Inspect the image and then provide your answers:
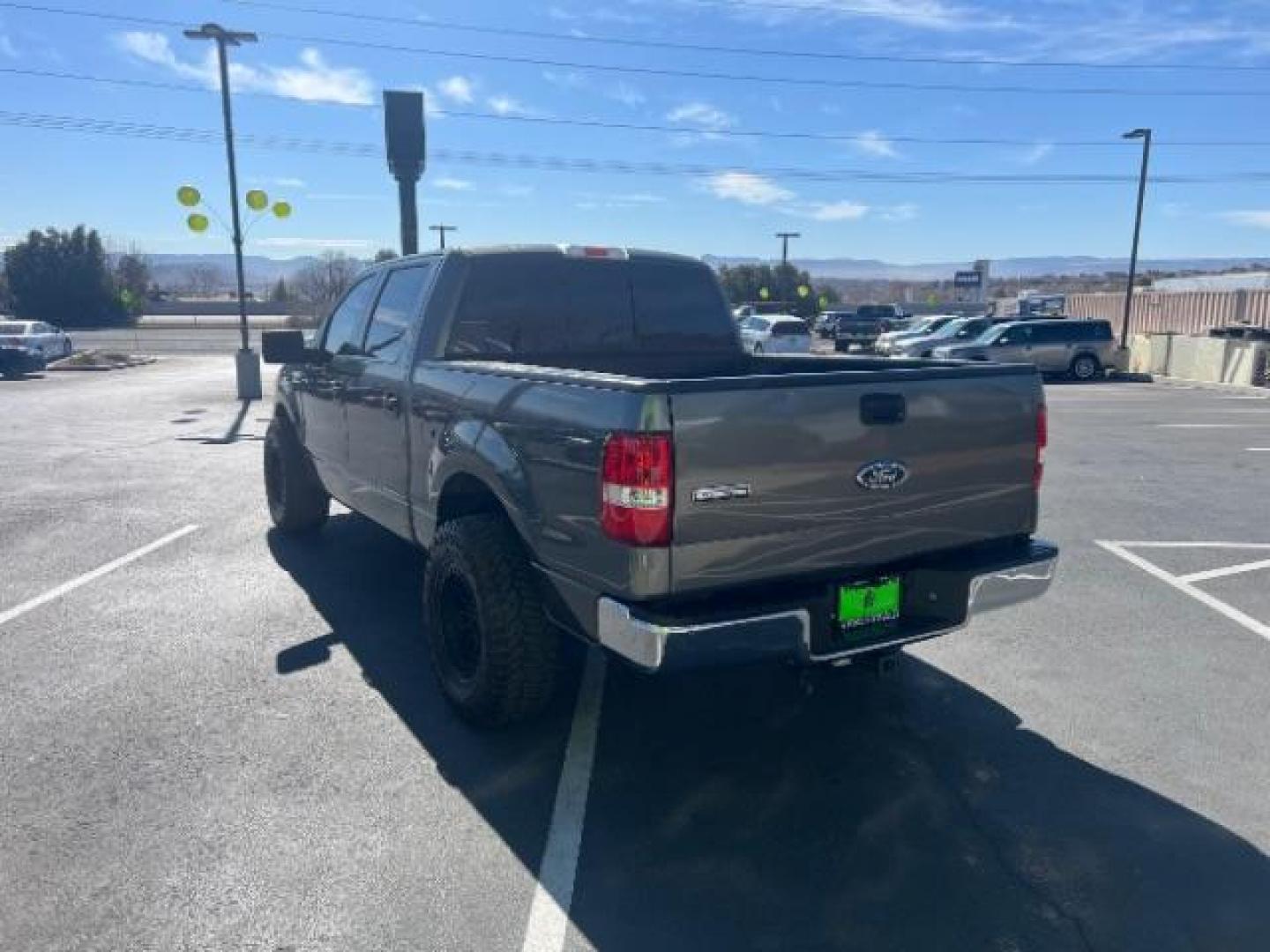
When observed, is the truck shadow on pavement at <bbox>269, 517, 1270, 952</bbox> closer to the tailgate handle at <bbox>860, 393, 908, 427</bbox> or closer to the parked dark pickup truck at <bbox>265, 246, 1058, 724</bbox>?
the parked dark pickup truck at <bbox>265, 246, 1058, 724</bbox>

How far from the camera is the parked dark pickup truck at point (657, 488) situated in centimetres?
304

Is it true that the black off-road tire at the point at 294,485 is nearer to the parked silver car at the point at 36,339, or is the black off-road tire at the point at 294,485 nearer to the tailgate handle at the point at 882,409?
the tailgate handle at the point at 882,409

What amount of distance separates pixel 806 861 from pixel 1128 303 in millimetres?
32176

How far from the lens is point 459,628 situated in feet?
13.6

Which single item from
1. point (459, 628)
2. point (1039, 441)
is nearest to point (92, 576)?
point (459, 628)

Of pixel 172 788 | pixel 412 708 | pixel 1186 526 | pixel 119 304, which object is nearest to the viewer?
pixel 172 788

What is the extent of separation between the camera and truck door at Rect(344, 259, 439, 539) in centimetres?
479

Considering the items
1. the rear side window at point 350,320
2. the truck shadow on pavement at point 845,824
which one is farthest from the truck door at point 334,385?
the truck shadow on pavement at point 845,824

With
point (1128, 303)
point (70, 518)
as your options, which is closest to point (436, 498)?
point (70, 518)

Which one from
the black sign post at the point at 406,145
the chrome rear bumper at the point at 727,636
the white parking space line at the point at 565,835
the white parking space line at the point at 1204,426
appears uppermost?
the black sign post at the point at 406,145

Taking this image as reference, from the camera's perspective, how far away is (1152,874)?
117 inches

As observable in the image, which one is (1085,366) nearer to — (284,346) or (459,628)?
(284,346)

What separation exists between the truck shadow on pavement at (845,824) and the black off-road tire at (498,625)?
0.18 meters

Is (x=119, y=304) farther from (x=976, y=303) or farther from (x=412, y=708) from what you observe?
(x=412, y=708)
